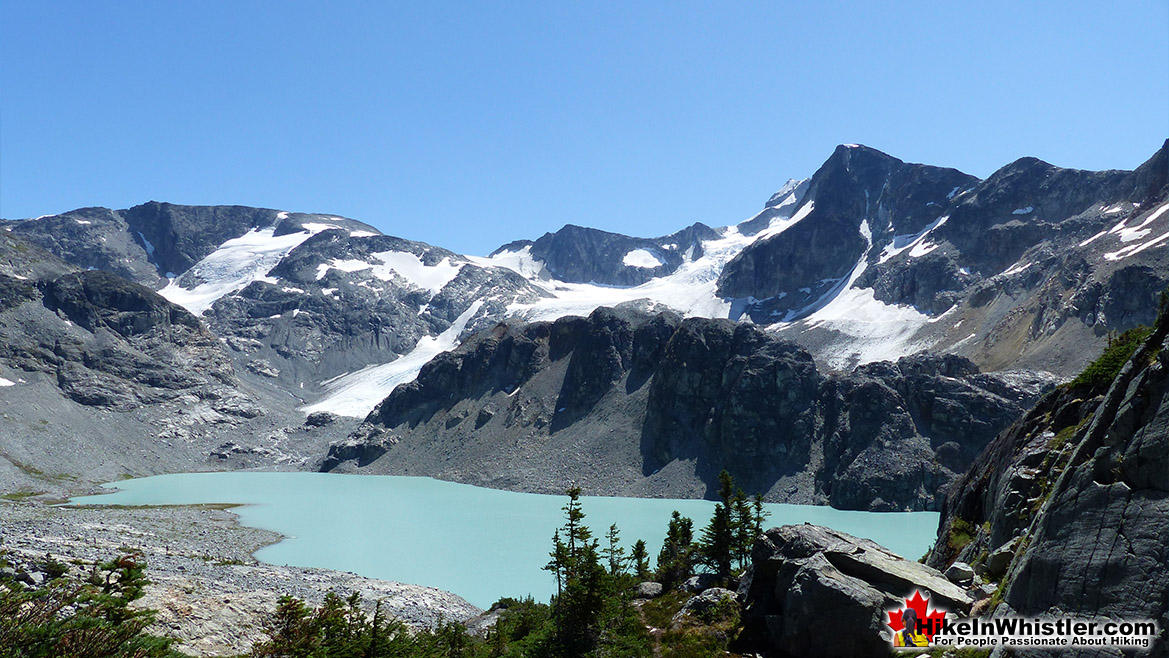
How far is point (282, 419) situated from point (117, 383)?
4046 centimetres

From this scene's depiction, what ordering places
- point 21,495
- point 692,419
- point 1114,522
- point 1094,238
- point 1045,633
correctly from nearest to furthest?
point 1114,522 < point 1045,633 < point 21,495 < point 692,419 < point 1094,238

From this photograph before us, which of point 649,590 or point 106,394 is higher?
point 106,394

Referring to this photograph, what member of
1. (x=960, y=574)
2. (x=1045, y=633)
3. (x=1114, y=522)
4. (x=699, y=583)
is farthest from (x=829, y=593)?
(x=699, y=583)

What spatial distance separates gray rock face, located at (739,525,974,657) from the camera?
16.8m

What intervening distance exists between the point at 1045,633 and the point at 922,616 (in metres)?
4.23

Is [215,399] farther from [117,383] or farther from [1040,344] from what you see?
[1040,344]

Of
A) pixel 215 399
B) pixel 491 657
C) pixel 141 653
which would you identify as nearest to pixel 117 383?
pixel 215 399

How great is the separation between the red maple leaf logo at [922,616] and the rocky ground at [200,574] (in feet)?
54.1

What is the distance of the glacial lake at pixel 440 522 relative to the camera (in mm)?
57625

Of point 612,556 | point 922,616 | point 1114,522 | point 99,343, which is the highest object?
point 99,343

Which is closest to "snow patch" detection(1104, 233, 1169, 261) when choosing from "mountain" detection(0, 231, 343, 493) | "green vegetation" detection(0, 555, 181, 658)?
"green vegetation" detection(0, 555, 181, 658)

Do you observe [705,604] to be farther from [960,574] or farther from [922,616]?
[922,616]

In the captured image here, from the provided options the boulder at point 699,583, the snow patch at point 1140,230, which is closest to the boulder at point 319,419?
the boulder at point 699,583

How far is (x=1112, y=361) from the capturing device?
2228 centimetres
